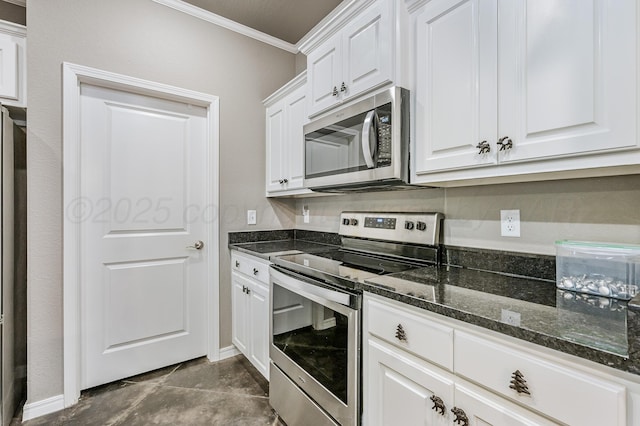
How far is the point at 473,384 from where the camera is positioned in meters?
0.87

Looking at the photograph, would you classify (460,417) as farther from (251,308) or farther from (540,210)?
(251,308)

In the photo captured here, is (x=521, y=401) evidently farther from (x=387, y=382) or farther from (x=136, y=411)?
(x=136, y=411)

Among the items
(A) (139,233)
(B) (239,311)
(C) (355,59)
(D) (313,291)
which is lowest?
(B) (239,311)

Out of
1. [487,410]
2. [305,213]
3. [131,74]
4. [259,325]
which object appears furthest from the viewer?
[305,213]

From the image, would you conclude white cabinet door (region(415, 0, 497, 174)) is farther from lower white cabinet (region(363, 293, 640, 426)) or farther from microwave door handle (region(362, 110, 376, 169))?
lower white cabinet (region(363, 293, 640, 426))

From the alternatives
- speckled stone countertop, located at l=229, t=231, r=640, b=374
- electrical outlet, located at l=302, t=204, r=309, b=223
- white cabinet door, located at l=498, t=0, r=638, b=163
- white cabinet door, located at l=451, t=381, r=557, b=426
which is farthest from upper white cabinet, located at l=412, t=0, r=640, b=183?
electrical outlet, located at l=302, t=204, r=309, b=223

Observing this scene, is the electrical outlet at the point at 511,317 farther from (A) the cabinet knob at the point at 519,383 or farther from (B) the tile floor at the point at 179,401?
(B) the tile floor at the point at 179,401

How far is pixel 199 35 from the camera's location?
2340 mm

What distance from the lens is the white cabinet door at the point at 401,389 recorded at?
37.3 inches

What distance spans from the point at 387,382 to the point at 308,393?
556 millimetres

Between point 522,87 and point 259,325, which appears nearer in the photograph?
point 522,87

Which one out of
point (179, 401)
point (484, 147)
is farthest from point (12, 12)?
point (484, 147)

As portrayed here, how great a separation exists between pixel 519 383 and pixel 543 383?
5 cm

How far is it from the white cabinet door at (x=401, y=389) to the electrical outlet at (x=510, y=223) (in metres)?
0.72
